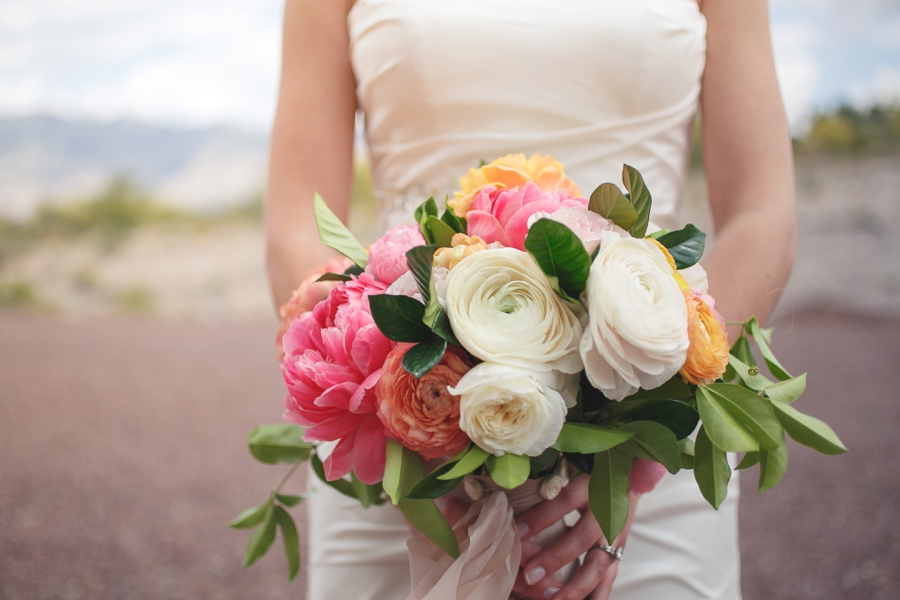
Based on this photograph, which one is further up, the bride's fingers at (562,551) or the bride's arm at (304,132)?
the bride's arm at (304,132)

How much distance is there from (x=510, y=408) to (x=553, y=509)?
0.32 metres

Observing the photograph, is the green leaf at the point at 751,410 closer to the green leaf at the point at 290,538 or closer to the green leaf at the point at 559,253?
the green leaf at the point at 559,253

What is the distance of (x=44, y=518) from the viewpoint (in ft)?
11.0

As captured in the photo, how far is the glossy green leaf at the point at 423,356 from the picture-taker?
1.99 ft

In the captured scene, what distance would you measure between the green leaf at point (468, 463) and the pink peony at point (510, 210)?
0.23 metres

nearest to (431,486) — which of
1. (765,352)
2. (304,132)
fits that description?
(765,352)

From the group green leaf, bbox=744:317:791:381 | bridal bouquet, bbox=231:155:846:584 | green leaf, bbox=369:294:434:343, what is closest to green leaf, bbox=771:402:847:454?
bridal bouquet, bbox=231:155:846:584

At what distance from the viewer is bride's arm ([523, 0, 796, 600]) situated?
1.11m

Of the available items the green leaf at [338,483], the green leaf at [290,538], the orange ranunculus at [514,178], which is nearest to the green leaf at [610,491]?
the orange ranunculus at [514,178]

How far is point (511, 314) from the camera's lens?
629mm

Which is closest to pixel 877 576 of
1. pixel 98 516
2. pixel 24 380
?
pixel 98 516

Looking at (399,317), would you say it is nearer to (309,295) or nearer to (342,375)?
(342,375)

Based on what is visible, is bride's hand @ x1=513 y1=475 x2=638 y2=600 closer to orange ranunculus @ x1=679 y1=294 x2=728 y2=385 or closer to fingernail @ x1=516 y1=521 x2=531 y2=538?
fingernail @ x1=516 y1=521 x2=531 y2=538

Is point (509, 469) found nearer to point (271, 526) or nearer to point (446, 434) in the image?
point (446, 434)
